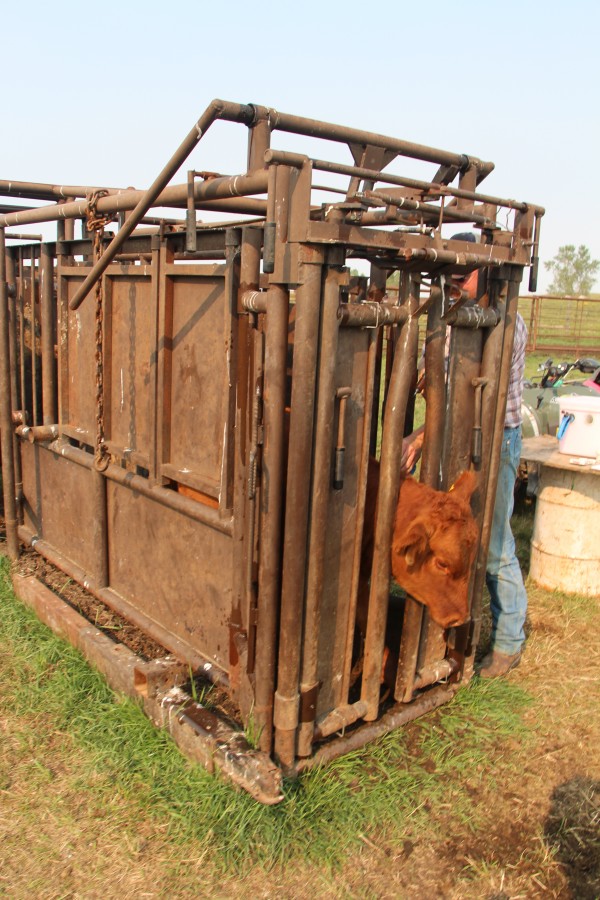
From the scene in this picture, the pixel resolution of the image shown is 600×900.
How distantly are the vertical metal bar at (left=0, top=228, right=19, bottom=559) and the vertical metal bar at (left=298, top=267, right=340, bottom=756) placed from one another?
9.93ft

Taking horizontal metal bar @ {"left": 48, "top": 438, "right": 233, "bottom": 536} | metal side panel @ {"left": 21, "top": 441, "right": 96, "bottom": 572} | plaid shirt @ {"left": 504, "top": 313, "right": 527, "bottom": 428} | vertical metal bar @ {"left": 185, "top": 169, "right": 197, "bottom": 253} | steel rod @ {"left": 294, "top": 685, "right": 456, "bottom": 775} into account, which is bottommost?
steel rod @ {"left": 294, "top": 685, "right": 456, "bottom": 775}

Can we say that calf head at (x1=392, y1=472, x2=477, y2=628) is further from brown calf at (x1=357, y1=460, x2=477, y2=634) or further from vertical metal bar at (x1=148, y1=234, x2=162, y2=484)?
vertical metal bar at (x1=148, y1=234, x2=162, y2=484)

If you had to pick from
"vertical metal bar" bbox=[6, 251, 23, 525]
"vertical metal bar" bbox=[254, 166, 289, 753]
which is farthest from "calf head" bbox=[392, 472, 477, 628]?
"vertical metal bar" bbox=[6, 251, 23, 525]

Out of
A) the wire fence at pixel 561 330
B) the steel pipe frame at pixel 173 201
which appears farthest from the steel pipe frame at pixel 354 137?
the wire fence at pixel 561 330

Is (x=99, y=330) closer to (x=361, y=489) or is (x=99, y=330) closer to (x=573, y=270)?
(x=361, y=489)

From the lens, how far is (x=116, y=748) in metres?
3.41

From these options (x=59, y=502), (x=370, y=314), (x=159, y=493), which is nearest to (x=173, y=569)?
(x=159, y=493)

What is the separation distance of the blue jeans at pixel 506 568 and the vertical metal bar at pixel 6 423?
10.8 feet

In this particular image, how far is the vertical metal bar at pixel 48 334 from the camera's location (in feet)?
16.0

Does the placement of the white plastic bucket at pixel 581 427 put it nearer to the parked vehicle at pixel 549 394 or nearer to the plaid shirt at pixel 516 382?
the plaid shirt at pixel 516 382

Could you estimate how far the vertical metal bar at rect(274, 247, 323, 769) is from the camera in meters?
2.73

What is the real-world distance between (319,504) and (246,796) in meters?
1.20

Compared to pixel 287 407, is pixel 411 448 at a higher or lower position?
lower

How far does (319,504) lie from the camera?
293 cm
